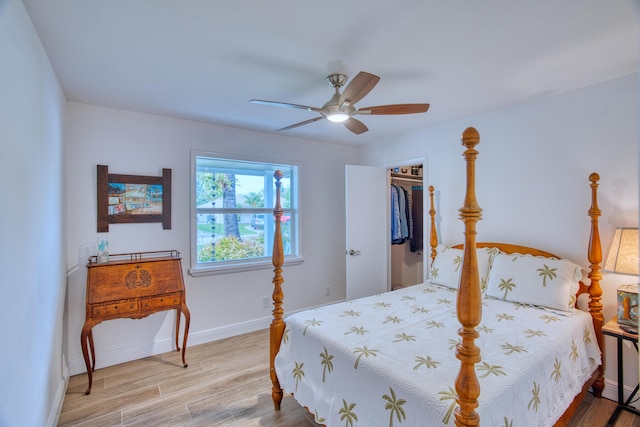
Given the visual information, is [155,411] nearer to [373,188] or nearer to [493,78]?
[373,188]

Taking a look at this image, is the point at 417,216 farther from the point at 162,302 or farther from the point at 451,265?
the point at 162,302

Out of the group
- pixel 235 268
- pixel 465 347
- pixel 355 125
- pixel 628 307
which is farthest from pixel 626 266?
pixel 235 268

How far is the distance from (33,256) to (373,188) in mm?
3299

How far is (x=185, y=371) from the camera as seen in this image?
2703 mm

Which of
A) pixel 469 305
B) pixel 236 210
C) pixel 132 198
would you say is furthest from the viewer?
pixel 236 210

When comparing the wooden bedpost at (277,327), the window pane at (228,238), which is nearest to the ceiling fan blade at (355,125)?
the wooden bedpost at (277,327)

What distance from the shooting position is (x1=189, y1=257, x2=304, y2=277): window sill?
325 centimetres

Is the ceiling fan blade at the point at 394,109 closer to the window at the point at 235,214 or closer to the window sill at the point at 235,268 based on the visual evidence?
the window at the point at 235,214

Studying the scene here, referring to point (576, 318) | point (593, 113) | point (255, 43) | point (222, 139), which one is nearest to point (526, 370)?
point (576, 318)

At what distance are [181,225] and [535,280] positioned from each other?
334 cm

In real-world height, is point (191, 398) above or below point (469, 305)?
below

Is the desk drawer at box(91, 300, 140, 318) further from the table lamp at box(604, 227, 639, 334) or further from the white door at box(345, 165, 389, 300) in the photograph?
the table lamp at box(604, 227, 639, 334)

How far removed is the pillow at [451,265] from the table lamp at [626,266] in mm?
840

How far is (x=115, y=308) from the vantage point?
2484mm
